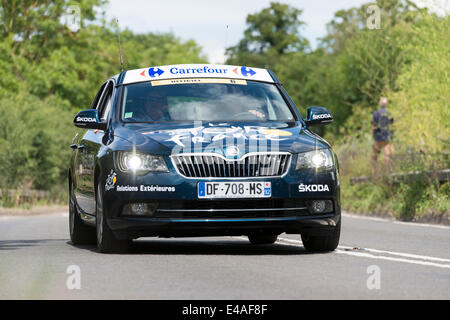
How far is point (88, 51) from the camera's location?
5588 centimetres

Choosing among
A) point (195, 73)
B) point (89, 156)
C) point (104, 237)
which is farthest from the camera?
point (195, 73)

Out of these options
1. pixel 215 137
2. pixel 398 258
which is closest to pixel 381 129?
pixel 398 258

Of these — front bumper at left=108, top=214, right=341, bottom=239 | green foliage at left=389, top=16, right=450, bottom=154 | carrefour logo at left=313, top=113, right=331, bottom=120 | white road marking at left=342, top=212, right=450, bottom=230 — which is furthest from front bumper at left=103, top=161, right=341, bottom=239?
green foliage at left=389, top=16, right=450, bottom=154

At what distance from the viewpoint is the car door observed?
35.9 ft

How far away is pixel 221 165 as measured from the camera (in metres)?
9.71

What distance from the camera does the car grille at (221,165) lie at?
9719 mm

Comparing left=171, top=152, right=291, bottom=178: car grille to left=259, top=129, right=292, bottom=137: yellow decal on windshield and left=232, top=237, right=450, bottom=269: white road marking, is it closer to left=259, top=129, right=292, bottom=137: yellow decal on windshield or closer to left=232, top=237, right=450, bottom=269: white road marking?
left=259, top=129, right=292, bottom=137: yellow decal on windshield

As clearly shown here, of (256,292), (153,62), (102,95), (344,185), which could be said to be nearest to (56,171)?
(344,185)

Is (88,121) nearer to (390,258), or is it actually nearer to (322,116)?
(322,116)

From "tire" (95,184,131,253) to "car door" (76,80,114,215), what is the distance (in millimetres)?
494

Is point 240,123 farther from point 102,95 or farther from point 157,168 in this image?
point 102,95

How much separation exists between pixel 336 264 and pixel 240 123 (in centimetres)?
201

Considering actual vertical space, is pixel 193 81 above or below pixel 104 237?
above

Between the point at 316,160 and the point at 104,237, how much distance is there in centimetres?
211
